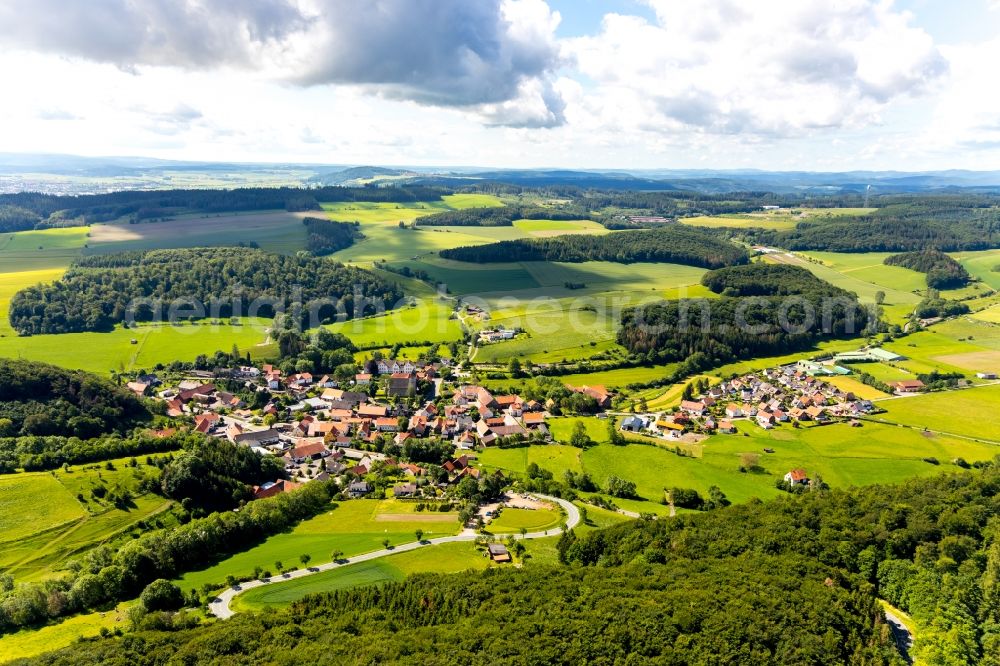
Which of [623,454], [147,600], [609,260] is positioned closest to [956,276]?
[609,260]

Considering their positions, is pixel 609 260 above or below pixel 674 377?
above

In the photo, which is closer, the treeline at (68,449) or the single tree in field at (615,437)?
the treeline at (68,449)

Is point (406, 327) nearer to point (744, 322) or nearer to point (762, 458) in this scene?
point (744, 322)

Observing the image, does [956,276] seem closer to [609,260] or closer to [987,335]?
[987,335]

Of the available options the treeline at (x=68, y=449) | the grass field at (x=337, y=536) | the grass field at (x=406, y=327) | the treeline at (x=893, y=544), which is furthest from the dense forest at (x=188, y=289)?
the treeline at (x=893, y=544)

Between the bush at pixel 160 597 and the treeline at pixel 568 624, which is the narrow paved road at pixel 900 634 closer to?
the treeline at pixel 568 624

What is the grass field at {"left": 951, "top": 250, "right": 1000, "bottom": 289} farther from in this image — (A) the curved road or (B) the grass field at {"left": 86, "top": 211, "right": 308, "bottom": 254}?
(B) the grass field at {"left": 86, "top": 211, "right": 308, "bottom": 254}

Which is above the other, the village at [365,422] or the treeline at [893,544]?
the treeline at [893,544]
